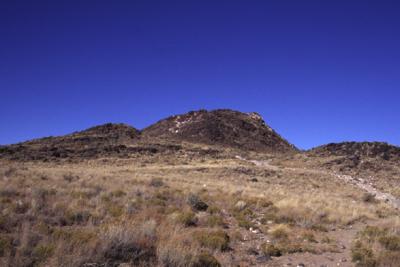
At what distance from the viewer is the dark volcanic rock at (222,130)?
71.1 metres

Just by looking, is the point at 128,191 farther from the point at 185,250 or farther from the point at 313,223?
the point at 185,250

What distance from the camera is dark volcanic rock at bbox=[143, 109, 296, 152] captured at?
233 ft

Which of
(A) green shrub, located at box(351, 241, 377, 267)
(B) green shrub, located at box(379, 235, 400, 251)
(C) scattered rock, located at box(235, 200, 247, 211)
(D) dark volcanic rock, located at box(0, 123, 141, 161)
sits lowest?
(A) green shrub, located at box(351, 241, 377, 267)

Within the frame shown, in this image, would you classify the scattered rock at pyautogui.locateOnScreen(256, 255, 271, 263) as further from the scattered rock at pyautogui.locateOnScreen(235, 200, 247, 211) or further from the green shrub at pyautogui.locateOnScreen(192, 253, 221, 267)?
the scattered rock at pyautogui.locateOnScreen(235, 200, 247, 211)

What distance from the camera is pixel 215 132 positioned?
241 feet

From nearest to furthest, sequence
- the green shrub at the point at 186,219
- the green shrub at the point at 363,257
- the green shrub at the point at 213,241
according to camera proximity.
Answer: the green shrub at the point at 363,257 < the green shrub at the point at 213,241 < the green shrub at the point at 186,219

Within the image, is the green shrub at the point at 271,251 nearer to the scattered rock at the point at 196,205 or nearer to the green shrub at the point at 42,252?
the green shrub at the point at 42,252

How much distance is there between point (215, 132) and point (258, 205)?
2259 inches

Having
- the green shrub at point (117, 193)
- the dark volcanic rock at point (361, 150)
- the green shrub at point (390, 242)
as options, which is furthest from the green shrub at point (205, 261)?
the dark volcanic rock at point (361, 150)

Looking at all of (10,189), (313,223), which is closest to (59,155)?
(10,189)

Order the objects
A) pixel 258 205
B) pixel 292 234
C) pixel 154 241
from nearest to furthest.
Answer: pixel 154 241 → pixel 292 234 → pixel 258 205

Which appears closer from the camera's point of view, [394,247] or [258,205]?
[394,247]

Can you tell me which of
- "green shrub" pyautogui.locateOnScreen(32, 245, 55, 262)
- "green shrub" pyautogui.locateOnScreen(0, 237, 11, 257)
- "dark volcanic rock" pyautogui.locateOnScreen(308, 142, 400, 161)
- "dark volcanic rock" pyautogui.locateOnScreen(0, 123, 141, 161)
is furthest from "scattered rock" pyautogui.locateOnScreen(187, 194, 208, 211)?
"dark volcanic rock" pyautogui.locateOnScreen(308, 142, 400, 161)

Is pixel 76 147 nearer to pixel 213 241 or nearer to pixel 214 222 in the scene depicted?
pixel 214 222
